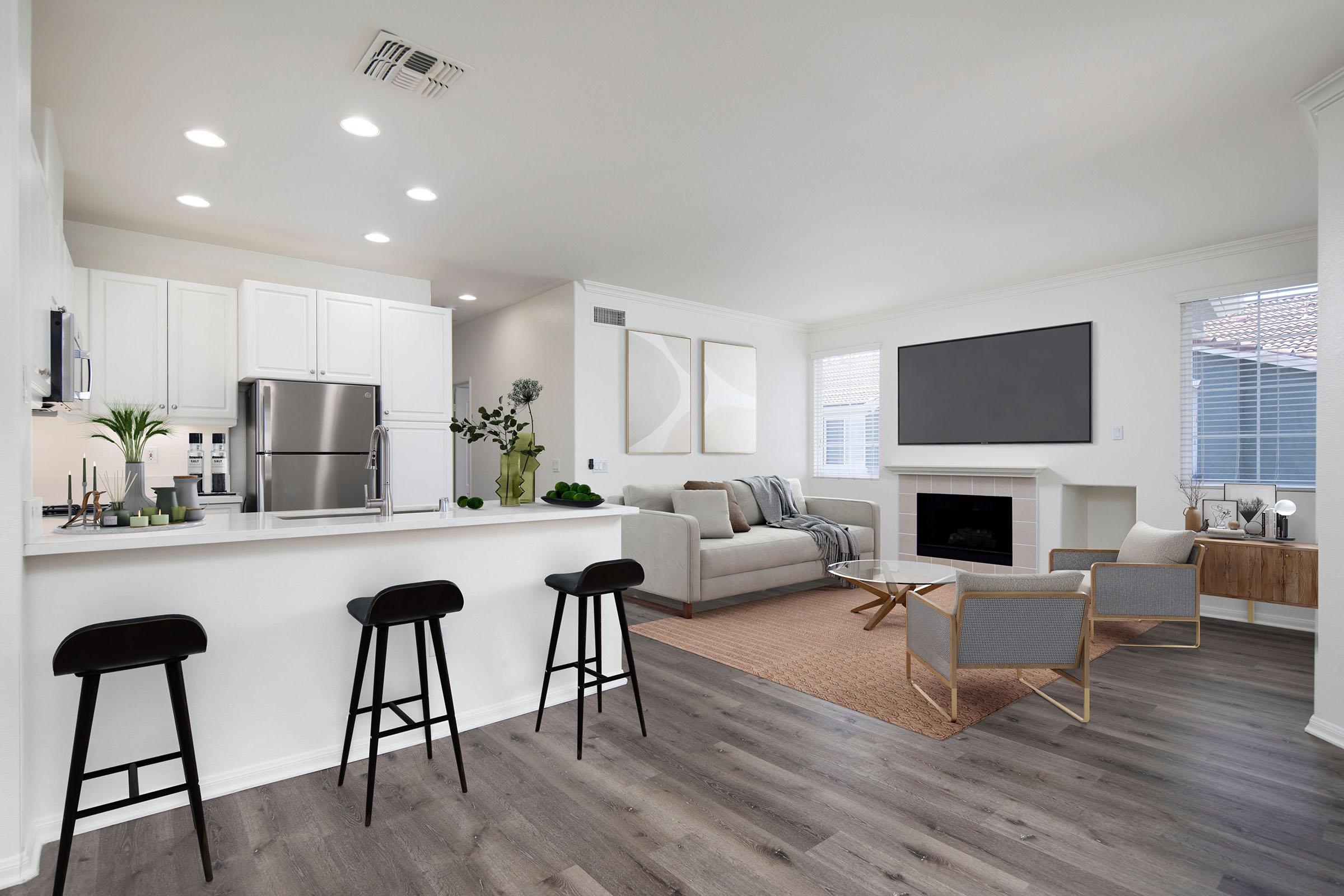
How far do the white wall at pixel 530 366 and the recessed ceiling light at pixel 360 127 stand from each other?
2.75 metres

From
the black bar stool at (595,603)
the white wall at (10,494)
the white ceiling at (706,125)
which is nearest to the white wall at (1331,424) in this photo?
the white ceiling at (706,125)

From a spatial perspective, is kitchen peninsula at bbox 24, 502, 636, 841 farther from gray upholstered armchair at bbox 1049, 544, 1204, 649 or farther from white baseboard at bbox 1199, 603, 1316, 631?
white baseboard at bbox 1199, 603, 1316, 631

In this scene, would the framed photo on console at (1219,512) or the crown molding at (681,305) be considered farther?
the crown molding at (681,305)

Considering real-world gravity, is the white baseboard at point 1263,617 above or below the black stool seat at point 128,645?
below

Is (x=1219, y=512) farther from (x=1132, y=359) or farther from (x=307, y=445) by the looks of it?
(x=307, y=445)

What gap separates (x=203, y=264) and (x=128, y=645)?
12.8 feet

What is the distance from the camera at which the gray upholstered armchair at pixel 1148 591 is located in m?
3.99

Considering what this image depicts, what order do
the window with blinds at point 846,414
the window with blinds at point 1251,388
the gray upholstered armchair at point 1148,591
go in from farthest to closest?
the window with blinds at point 846,414 < the window with blinds at point 1251,388 < the gray upholstered armchair at point 1148,591

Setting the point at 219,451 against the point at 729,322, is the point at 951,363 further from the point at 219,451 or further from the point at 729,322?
the point at 219,451

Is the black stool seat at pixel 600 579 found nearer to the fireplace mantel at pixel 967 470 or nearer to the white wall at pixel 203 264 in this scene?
the white wall at pixel 203 264

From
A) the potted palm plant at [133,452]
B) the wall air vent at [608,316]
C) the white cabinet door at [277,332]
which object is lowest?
the potted palm plant at [133,452]

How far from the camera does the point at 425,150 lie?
332 centimetres

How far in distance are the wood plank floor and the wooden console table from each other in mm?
1369

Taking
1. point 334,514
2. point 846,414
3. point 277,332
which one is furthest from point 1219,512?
point 277,332
